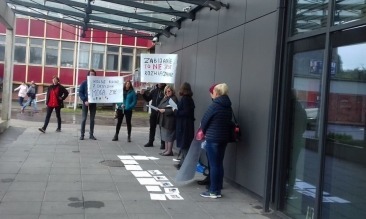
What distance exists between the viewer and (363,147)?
4.41m

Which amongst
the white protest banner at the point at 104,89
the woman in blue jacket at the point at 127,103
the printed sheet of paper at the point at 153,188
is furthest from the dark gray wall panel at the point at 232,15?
the white protest banner at the point at 104,89

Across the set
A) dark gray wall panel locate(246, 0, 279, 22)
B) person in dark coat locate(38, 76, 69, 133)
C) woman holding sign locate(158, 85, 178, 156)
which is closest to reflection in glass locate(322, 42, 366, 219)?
dark gray wall panel locate(246, 0, 279, 22)

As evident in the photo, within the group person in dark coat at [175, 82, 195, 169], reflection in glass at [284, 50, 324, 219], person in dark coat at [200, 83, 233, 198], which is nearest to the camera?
reflection in glass at [284, 50, 324, 219]

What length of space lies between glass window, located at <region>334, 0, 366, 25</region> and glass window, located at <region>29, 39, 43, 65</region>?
28786mm

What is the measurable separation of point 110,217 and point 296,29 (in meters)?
3.38

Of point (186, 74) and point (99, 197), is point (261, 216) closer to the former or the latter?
point (99, 197)

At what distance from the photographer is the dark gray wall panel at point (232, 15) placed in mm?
7746

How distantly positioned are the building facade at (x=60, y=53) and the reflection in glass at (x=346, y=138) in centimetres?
2669

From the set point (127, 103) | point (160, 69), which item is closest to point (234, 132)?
point (160, 69)

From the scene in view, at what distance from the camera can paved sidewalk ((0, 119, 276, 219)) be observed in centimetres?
579

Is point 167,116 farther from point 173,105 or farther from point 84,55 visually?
point 84,55

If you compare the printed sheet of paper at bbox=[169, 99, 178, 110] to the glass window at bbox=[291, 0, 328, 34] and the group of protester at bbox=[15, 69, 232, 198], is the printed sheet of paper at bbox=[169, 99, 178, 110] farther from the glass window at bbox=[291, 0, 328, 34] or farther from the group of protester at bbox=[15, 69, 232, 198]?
the glass window at bbox=[291, 0, 328, 34]

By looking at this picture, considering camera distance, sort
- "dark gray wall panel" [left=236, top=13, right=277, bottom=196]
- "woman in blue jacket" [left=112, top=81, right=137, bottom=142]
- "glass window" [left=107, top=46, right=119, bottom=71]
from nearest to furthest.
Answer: "dark gray wall panel" [left=236, top=13, right=277, bottom=196] → "woman in blue jacket" [left=112, top=81, right=137, bottom=142] → "glass window" [left=107, top=46, right=119, bottom=71]

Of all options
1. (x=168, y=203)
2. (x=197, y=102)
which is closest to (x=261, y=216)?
(x=168, y=203)
